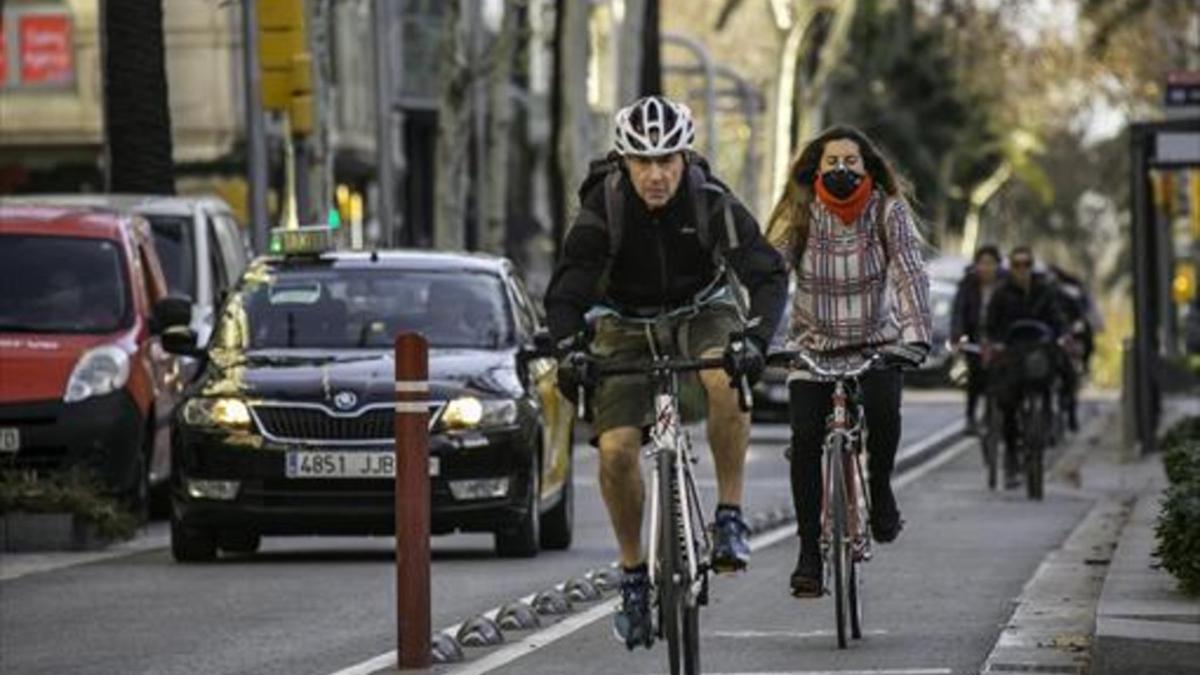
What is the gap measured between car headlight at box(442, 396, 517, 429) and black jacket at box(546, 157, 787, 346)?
6.91 meters

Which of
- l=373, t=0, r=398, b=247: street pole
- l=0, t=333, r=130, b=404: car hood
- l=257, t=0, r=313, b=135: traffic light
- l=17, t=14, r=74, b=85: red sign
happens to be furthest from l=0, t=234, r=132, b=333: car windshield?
l=17, t=14, r=74, b=85: red sign

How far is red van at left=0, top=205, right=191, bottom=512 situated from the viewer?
73.4 ft

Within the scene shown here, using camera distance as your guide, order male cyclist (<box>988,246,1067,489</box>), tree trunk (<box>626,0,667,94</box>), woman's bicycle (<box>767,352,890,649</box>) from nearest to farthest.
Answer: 1. woman's bicycle (<box>767,352,890,649</box>)
2. male cyclist (<box>988,246,1067,489</box>)
3. tree trunk (<box>626,0,667,94</box>)

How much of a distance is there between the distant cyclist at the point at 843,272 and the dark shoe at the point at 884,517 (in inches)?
7.1

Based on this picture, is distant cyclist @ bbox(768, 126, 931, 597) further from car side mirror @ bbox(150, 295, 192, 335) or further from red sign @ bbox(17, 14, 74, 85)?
red sign @ bbox(17, 14, 74, 85)

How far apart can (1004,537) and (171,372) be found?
5.15m

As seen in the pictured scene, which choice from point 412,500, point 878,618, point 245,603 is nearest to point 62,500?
point 245,603

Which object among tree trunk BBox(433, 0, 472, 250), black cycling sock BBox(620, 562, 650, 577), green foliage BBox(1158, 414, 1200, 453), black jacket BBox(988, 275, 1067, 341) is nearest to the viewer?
black cycling sock BBox(620, 562, 650, 577)

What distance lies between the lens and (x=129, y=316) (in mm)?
23266

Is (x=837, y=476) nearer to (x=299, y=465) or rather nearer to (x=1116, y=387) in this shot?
(x=299, y=465)

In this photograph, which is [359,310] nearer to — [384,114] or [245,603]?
[245,603]

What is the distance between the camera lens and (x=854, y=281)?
14.3 metres

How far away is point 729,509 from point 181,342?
8.59 metres

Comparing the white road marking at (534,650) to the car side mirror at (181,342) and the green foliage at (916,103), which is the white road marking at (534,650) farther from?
the green foliage at (916,103)
